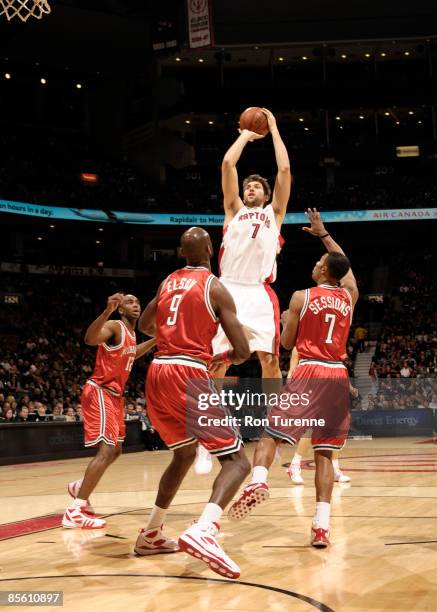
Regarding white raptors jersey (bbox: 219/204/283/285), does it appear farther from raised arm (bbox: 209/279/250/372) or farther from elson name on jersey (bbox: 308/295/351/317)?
raised arm (bbox: 209/279/250/372)

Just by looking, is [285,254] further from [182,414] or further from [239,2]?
[182,414]

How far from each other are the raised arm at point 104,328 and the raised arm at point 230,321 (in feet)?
5.52

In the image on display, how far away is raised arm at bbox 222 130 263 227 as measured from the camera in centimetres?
617

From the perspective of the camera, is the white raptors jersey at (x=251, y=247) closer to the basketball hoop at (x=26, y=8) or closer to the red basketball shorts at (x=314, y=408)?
the red basketball shorts at (x=314, y=408)

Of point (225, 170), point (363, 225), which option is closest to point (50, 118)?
point (363, 225)

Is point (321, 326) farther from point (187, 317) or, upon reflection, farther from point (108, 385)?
point (108, 385)

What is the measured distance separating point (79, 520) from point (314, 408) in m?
2.28

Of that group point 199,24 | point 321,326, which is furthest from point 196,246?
point 199,24

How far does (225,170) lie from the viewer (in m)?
6.30

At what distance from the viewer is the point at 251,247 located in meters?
6.26

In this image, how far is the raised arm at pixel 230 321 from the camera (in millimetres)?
4496

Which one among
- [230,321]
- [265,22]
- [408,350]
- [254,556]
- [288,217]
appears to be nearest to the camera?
[230,321]

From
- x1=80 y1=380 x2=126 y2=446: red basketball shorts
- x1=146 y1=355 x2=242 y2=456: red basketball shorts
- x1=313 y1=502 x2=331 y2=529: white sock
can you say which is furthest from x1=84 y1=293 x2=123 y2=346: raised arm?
x1=313 y1=502 x2=331 y2=529: white sock

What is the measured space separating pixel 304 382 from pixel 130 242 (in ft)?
88.5
